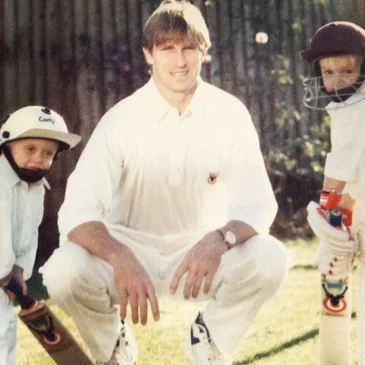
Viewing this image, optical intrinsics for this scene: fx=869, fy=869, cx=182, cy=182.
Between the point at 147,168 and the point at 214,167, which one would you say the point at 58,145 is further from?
the point at 214,167

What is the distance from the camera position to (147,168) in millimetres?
3033

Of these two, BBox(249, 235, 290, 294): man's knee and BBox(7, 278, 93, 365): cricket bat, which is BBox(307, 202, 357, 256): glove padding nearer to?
BBox(249, 235, 290, 294): man's knee

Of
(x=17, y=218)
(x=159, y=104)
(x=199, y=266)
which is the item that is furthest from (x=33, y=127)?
(x=199, y=266)

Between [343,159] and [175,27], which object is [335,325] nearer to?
[343,159]

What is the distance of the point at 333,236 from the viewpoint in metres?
2.89

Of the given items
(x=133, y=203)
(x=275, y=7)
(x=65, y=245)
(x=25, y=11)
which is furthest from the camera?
(x=275, y=7)

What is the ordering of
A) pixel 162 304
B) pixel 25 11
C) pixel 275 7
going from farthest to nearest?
1. pixel 275 7
2. pixel 25 11
3. pixel 162 304

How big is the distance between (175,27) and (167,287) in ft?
2.96

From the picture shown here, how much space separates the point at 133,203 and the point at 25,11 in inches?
97.1

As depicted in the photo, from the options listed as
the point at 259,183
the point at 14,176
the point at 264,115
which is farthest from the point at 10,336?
the point at 264,115

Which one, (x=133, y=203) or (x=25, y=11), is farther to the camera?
(x=25, y=11)

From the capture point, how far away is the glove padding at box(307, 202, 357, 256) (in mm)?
2889

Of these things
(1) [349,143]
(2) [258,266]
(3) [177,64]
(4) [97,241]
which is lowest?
(2) [258,266]

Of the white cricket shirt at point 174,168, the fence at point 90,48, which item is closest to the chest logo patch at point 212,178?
A: the white cricket shirt at point 174,168
